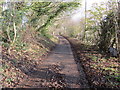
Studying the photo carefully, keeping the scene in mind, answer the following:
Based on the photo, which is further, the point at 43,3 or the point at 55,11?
the point at 55,11

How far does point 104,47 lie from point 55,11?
885 centimetres

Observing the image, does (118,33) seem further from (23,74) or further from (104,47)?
(23,74)

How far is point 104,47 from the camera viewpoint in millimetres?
12547

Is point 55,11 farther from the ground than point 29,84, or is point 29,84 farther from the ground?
point 55,11

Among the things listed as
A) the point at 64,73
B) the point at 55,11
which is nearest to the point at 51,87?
the point at 64,73

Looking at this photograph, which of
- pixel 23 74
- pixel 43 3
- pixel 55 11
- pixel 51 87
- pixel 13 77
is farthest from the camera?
pixel 55 11

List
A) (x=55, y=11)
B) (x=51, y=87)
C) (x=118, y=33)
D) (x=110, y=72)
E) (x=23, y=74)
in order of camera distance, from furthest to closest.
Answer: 1. (x=55, y=11)
2. (x=118, y=33)
3. (x=110, y=72)
4. (x=23, y=74)
5. (x=51, y=87)

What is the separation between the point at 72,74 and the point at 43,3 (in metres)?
10.6

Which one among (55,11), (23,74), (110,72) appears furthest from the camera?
(55,11)

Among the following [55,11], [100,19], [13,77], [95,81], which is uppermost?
[55,11]

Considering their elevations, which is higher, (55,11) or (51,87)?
(55,11)

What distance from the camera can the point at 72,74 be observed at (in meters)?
6.83

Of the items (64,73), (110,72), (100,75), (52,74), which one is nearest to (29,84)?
(52,74)

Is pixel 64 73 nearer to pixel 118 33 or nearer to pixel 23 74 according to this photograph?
pixel 23 74
